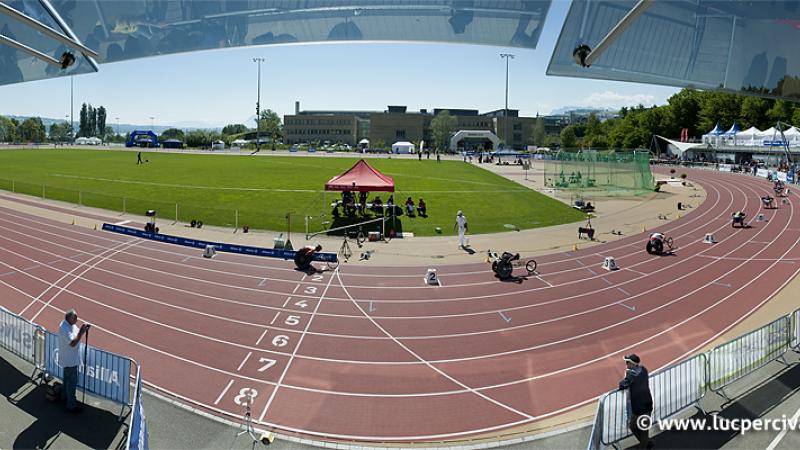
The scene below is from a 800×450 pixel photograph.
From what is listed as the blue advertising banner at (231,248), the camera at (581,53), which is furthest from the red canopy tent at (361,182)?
the camera at (581,53)

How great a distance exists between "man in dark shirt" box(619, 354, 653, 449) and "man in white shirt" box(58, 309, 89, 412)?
814cm

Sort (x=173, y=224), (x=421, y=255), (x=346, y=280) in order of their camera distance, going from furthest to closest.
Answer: (x=173, y=224) → (x=421, y=255) → (x=346, y=280)

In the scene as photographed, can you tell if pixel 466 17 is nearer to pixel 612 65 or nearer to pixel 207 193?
pixel 612 65

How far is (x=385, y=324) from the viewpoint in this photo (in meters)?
13.5

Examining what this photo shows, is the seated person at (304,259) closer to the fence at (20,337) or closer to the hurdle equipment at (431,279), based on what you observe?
the hurdle equipment at (431,279)

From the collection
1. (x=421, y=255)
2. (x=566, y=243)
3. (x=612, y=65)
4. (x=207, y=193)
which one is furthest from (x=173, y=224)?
(x=612, y=65)

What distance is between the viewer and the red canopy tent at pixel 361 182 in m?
26.5

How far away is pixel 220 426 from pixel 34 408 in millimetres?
2782

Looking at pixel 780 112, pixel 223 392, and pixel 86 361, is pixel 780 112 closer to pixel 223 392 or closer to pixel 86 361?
pixel 223 392

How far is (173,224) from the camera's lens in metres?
28.0

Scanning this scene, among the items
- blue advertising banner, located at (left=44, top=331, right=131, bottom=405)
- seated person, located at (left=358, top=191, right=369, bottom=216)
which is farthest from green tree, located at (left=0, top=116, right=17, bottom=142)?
blue advertising banner, located at (left=44, top=331, right=131, bottom=405)

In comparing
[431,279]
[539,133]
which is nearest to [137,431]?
[431,279]

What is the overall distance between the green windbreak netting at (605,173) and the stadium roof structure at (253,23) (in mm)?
44250

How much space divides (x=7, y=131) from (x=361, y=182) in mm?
178977
